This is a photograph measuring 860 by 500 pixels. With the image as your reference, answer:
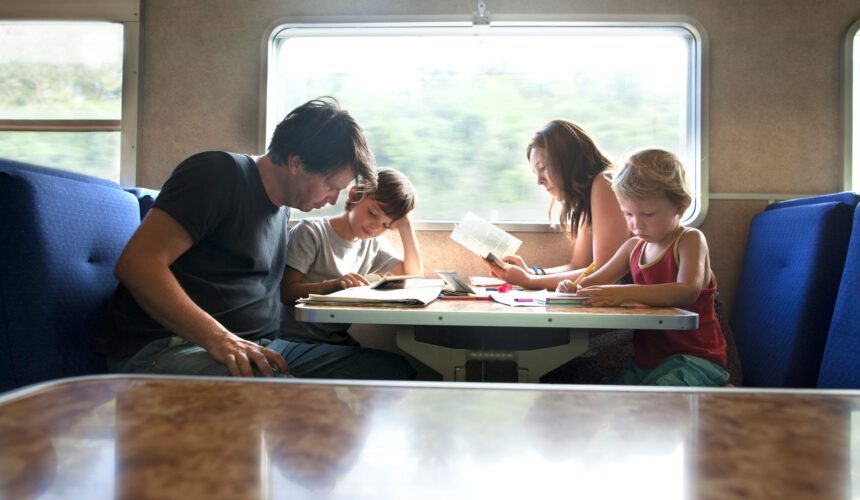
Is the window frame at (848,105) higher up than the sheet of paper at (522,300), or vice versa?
the window frame at (848,105)

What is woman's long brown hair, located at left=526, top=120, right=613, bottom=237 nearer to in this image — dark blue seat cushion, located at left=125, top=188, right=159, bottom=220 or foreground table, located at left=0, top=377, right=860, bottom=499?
dark blue seat cushion, located at left=125, top=188, right=159, bottom=220

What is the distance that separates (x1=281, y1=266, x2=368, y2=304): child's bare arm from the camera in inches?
80.1

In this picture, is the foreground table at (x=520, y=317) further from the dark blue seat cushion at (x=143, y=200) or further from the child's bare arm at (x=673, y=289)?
the dark blue seat cushion at (x=143, y=200)

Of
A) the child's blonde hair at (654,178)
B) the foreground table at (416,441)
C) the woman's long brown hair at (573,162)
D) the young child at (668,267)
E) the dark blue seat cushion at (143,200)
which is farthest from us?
the woman's long brown hair at (573,162)

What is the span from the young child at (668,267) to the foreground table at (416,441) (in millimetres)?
1478

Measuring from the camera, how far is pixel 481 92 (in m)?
2.89

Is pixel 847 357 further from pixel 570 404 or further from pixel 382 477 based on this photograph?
pixel 382 477

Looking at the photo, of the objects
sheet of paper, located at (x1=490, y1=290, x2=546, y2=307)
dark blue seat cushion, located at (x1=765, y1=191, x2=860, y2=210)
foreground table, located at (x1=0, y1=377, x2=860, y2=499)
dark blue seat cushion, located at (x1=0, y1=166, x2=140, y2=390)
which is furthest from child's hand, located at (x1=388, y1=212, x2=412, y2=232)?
foreground table, located at (x1=0, y1=377, x2=860, y2=499)

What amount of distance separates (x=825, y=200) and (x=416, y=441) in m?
2.37

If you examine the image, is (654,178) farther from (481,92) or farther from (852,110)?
(852,110)

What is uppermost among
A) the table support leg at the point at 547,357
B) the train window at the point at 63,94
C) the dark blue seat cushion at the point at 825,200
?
the train window at the point at 63,94

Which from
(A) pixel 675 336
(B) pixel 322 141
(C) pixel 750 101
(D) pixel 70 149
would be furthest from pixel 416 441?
(D) pixel 70 149

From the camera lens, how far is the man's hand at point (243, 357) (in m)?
1.35

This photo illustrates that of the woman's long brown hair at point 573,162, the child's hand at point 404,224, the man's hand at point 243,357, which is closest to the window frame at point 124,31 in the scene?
the child's hand at point 404,224
